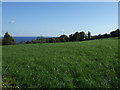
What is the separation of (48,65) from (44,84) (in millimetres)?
1624

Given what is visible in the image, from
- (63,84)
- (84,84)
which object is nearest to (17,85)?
(63,84)

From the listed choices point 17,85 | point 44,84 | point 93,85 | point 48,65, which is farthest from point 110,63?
point 17,85

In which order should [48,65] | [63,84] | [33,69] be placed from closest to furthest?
1. [63,84]
2. [33,69]
3. [48,65]

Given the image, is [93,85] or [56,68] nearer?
[93,85]

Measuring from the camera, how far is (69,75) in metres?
4.75

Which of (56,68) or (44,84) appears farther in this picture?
(56,68)

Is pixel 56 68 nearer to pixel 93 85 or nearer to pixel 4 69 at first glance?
pixel 93 85

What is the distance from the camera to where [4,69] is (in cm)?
567

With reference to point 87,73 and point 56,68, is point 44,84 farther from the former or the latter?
point 87,73

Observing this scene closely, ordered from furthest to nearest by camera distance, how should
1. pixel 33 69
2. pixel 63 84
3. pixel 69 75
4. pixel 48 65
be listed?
pixel 48 65, pixel 33 69, pixel 69 75, pixel 63 84

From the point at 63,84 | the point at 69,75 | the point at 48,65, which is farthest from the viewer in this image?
the point at 48,65

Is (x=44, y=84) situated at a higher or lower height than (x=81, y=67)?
lower

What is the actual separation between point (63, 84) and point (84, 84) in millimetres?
756

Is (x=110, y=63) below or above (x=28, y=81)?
above
